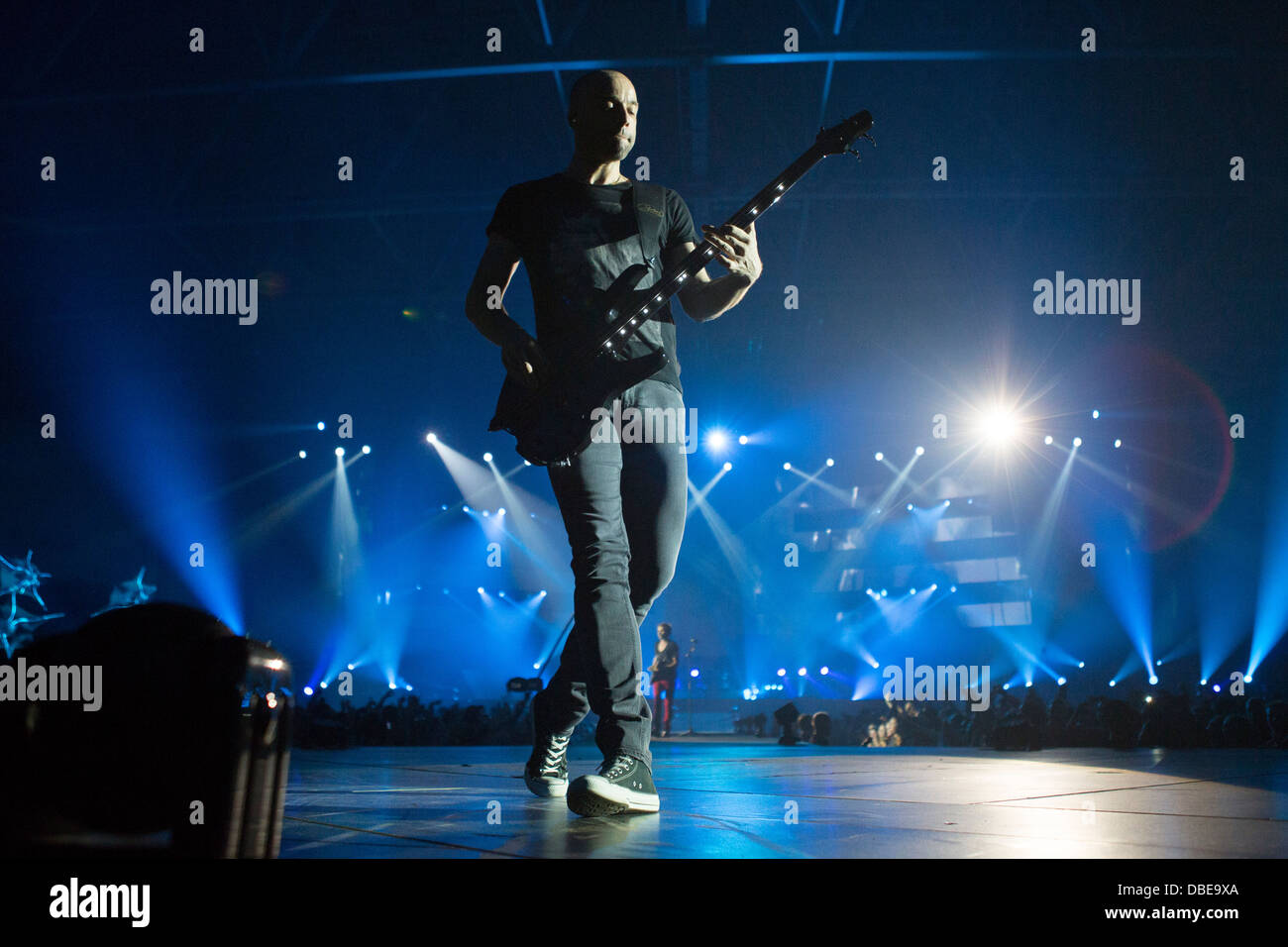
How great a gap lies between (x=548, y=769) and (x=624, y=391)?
1.08 meters

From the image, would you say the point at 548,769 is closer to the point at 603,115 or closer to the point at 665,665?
the point at 603,115

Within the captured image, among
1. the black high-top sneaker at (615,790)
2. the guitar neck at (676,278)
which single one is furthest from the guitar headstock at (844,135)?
the black high-top sneaker at (615,790)

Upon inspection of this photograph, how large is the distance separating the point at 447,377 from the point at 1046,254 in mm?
9215

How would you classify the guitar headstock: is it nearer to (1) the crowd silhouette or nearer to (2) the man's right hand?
(2) the man's right hand

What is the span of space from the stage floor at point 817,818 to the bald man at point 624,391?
255 millimetres

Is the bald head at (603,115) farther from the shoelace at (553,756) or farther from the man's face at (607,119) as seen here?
the shoelace at (553,756)

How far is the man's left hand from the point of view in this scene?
2154 millimetres

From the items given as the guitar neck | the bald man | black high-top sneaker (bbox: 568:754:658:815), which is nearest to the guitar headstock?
the guitar neck

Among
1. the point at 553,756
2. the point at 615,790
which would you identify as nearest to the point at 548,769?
the point at 553,756

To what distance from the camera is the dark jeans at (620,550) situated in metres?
1.95

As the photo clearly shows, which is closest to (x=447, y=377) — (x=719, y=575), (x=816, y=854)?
(x=719, y=575)

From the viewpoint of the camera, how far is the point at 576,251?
2180 mm
